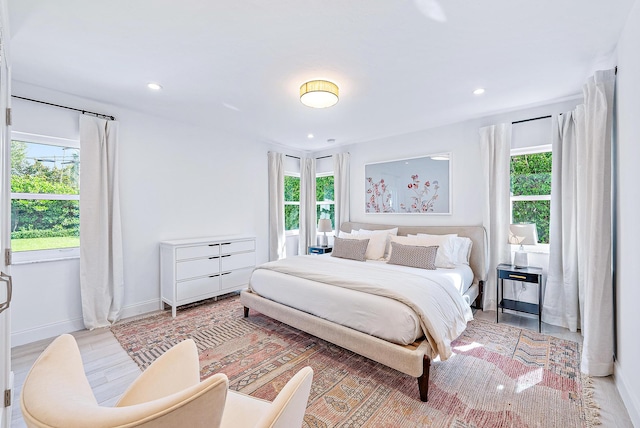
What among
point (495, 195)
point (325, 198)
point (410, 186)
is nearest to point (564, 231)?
point (495, 195)

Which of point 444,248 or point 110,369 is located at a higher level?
point 444,248

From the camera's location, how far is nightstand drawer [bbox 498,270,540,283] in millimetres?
3043

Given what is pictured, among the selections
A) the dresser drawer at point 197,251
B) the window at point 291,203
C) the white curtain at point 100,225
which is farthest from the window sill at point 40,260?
the window at point 291,203

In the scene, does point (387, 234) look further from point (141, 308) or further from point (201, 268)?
point (141, 308)

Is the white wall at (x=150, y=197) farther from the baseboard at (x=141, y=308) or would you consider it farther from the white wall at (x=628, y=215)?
the white wall at (x=628, y=215)

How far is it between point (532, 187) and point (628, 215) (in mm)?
1725

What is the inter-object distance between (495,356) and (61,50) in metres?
4.44

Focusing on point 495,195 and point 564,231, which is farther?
point 495,195

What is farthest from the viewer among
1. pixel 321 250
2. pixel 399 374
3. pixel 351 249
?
pixel 321 250

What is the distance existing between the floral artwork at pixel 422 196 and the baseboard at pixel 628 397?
2.57 m

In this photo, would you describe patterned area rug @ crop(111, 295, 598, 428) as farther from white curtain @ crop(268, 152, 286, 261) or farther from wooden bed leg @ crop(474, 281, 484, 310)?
white curtain @ crop(268, 152, 286, 261)

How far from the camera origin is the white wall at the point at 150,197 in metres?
2.89

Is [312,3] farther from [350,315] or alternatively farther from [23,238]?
[23,238]

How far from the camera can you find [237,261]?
4223 mm
